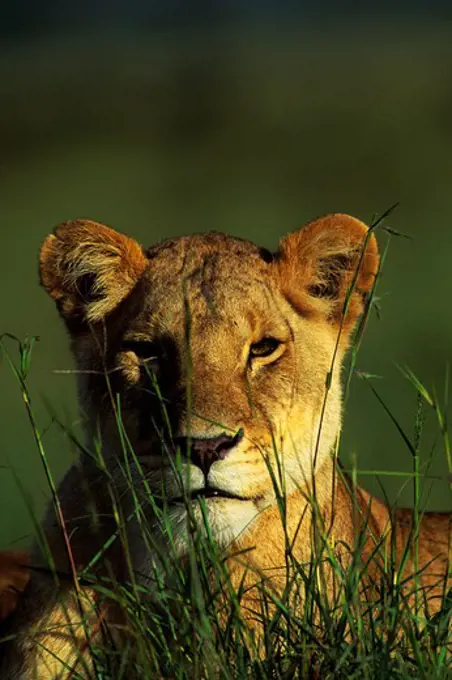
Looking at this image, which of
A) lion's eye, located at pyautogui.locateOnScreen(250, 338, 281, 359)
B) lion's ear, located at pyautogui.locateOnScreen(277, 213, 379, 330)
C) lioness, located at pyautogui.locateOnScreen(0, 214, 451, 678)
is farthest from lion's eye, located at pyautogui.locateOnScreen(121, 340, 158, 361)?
lion's ear, located at pyautogui.locateOnScreen(277, 213, 379, 330)

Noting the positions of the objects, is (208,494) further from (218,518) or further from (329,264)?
(329,264)

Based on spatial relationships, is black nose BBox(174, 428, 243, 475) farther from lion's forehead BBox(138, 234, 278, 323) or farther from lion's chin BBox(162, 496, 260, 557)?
lion's forehead BBox(138, 234, 278, 323)

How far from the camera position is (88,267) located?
517 centimetres

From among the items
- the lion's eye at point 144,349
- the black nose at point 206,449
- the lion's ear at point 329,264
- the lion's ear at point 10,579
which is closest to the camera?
the black nose at point 206,449

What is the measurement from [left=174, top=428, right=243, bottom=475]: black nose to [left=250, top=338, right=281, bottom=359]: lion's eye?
548 mm

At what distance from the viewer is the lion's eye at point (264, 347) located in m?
4.81

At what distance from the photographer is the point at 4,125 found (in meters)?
25.4

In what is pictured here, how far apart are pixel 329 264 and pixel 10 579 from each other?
1.61 m

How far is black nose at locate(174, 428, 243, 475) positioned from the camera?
4.20m

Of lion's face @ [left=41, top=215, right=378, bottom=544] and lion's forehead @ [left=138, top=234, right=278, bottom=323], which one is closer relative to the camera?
lion's face @ [left=41, top=215, right=378, bottom=544]

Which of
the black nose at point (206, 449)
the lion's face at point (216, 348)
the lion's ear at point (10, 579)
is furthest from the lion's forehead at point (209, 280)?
the lion's ear at point (10, 579)

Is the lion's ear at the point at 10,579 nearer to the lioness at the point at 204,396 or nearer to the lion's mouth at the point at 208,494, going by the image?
the lioness at the point at 204,396

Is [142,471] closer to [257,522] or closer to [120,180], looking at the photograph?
[257,522]

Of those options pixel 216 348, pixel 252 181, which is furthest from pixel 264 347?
pixel 252 181
